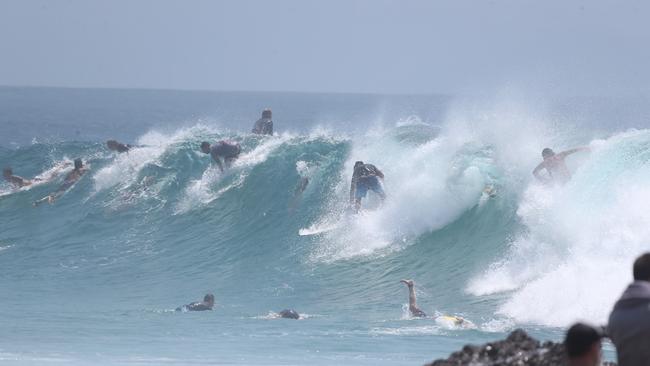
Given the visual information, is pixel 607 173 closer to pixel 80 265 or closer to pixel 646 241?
pixel 646 241

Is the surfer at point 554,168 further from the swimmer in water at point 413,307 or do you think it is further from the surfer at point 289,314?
the surfer at point 289,314

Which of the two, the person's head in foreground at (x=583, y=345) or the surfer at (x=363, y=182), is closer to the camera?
the person's head in foreground at (x=583, y=345)

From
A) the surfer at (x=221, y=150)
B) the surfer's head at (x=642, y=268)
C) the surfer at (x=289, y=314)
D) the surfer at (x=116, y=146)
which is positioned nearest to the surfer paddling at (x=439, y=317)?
the surfer at (x=289, y=314)

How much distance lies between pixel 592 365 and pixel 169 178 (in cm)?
2025

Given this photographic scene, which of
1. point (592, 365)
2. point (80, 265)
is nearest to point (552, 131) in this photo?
point (80, 265)

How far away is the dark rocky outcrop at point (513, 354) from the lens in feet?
23.0

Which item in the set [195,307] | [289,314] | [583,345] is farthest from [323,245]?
[583,345]

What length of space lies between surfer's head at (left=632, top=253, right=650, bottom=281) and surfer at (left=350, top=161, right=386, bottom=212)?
1431 cm

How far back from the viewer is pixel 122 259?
2116 centimetres

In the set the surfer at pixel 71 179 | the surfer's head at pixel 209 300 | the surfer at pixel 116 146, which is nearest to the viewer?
the surfer's head at pixel 209 300

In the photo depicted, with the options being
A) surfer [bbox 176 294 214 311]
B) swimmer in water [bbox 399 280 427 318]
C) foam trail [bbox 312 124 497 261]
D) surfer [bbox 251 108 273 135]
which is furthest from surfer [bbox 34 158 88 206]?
swimmer in water [bbox 399 280 427 318]

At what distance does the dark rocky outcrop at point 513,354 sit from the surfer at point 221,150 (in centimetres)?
1711

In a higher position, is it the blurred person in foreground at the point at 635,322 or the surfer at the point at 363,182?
the surfer at the point at 363,182

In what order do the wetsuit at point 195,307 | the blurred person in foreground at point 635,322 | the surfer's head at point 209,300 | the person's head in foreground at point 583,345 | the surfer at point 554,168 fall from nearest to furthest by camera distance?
the person's head in foreground at point 583,345
the blurred person in foreground at point 635,322
the wetsuit at point 195,307
the surfer's head at point 209,300
the surfer at point 554,168
